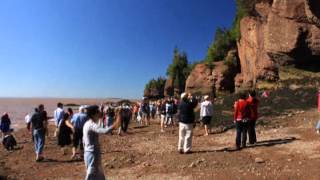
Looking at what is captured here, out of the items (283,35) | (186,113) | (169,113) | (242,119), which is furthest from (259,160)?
(283,35)

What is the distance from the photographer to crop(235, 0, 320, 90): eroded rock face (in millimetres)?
40000

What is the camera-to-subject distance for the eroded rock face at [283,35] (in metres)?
40.0

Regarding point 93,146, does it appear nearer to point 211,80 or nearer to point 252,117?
point 252,117

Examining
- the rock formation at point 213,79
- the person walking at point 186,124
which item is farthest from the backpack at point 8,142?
the rock formation at point 213,79

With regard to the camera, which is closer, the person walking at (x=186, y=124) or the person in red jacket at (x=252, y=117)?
the person walking at (x=186, y=124)

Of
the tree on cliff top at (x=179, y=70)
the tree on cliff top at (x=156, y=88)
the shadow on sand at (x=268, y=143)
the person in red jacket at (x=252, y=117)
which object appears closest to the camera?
the shadow on sand at (x=268, y=143)

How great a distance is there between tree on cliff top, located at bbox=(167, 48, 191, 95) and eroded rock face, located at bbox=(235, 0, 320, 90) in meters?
50.9

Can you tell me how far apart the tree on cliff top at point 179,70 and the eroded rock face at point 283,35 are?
50931 mm

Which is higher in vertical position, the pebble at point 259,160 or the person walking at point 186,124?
the person walking at point 186,124

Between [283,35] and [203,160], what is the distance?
96.0 feet

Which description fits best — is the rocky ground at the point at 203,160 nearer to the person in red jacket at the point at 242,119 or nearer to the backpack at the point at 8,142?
the person in red jacket at the point at 242,119

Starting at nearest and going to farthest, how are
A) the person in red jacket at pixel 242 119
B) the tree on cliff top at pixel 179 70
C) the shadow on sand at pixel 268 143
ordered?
the person in red jacket at pixel 242 119
the shadow on sand at pixel 268 143
the tree on cliff top at pixel 179 70

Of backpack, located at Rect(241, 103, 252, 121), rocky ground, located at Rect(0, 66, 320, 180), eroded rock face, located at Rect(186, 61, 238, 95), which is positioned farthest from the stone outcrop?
backpack, located at Rect(241, 103, 252, 121)

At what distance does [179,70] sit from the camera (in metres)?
104
